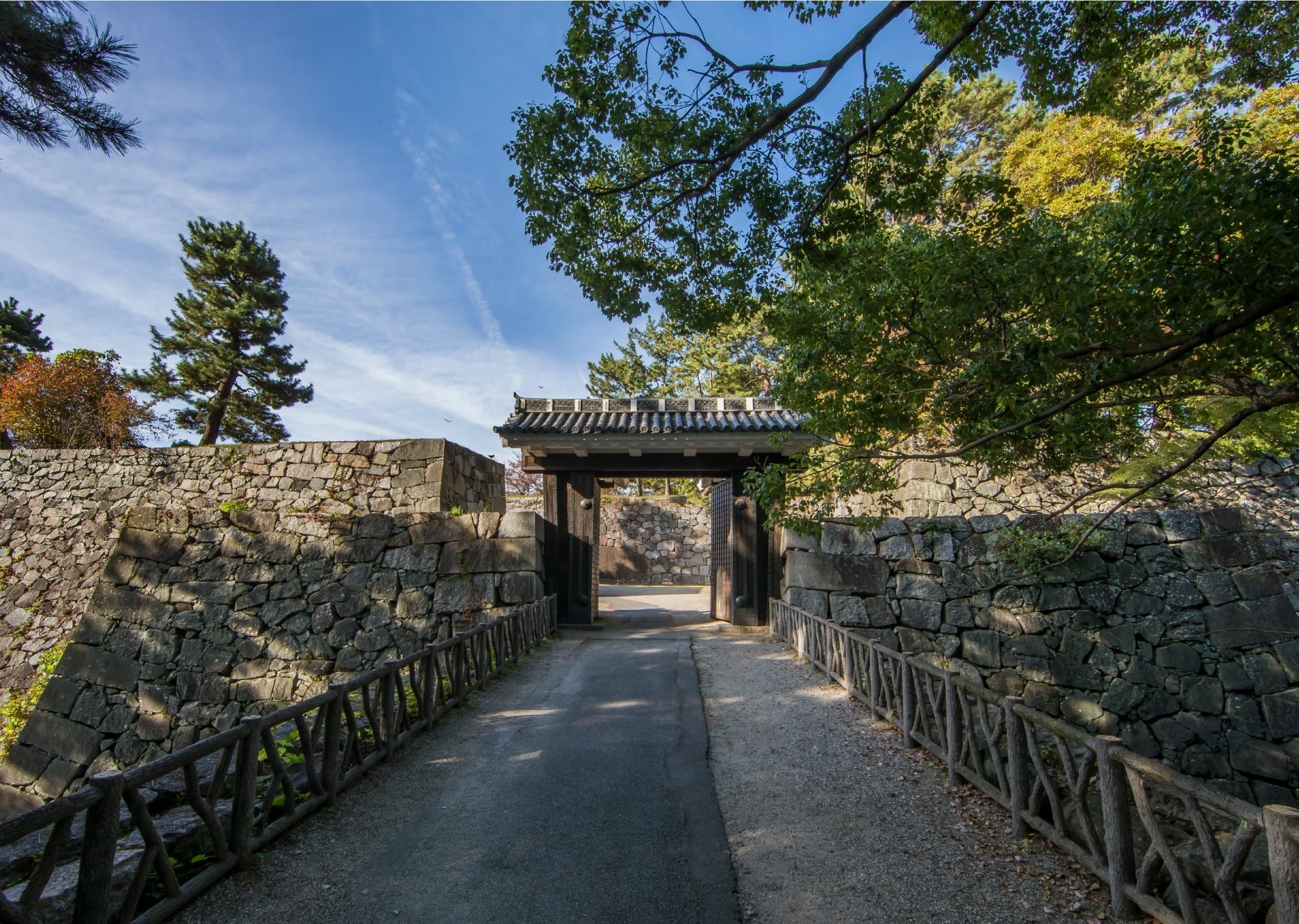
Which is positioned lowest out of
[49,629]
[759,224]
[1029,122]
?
[49,629]

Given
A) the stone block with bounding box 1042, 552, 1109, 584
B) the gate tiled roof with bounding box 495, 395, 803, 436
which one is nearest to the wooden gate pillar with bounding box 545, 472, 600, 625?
the gate tiled roof with bounding box 495, 395, 803, 436

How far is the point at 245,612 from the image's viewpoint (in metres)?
8.94

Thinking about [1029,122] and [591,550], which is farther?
[1029,122]

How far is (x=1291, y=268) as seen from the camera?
2809mm

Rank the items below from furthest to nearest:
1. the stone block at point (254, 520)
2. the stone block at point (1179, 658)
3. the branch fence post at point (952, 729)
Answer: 1. the stone block at point (254, 520)
2. the stone block at point (1179, 658)
3. the branch fence post at point (952, 729)

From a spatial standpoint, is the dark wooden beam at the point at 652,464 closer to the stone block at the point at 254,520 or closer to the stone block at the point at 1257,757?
the stone block at the point at 254,520

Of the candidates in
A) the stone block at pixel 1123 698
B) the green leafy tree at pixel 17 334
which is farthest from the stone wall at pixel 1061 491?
the green leafy tree at pixel 17 334

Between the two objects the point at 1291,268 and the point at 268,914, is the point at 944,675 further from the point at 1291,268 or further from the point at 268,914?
the point at 268,914

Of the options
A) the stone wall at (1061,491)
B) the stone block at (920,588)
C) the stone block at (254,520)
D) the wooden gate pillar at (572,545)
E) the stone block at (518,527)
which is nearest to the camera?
the stone block at (920,588)

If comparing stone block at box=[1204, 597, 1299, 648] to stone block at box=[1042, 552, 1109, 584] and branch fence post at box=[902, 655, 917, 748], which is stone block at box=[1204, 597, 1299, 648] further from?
branch fence post at box=[902, 655, 917, 748]


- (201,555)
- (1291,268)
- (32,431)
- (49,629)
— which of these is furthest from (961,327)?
(32,431)

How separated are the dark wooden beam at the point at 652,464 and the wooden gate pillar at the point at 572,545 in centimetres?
19

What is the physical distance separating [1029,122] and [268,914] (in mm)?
20396

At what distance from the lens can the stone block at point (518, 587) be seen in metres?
9.02
